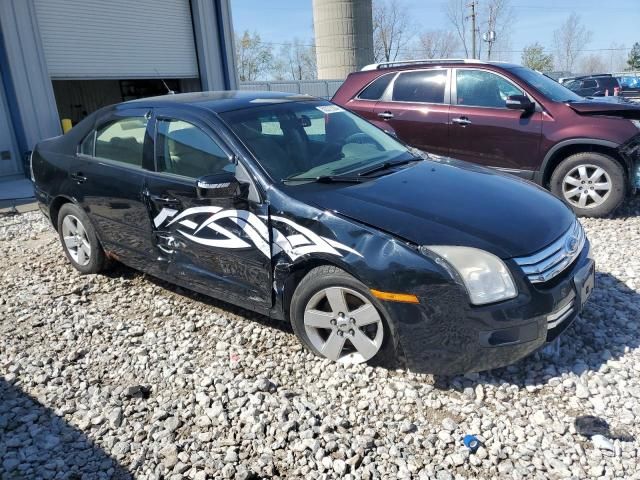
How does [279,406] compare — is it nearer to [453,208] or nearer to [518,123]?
[453,208]

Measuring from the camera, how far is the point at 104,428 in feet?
9.33

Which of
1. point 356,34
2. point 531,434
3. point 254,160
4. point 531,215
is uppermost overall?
point 356,34

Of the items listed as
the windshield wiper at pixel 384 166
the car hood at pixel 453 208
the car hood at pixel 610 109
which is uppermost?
the car hood at pixel 610 109

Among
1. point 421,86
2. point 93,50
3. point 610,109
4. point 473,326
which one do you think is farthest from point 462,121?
point 93,50

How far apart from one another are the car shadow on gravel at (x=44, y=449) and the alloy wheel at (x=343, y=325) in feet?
4.16

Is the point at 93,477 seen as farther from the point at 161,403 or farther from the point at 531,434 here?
the point at 531,434

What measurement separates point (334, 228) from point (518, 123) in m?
3.98

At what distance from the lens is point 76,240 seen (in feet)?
16.1

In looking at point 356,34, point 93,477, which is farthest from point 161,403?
point 356,34

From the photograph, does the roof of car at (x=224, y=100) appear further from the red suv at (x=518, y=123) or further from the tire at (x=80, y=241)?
the red suv at (x=518, y=123)

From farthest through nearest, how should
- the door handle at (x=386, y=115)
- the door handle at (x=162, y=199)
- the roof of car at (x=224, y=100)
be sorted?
1. the door handle at (x=386, y=115)
2. the roof of car at (x=224, y=100)
3. the door handle at (x=162, y=199)

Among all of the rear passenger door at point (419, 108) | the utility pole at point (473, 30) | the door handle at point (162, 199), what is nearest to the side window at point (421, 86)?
the rear passenger door at point (419, 108)

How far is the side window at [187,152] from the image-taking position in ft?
11.6

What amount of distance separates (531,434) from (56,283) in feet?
13.6
